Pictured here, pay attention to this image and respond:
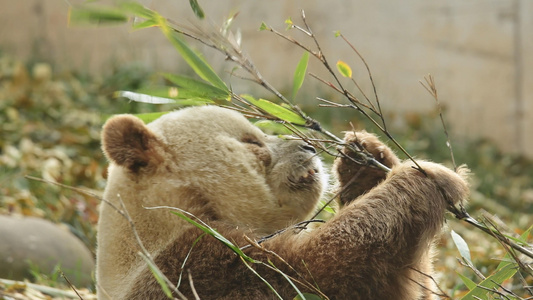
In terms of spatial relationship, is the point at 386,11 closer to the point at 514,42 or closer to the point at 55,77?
the point at 514,42

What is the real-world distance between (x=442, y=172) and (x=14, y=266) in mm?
3120

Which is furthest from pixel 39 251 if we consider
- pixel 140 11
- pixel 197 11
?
pixel 197 11

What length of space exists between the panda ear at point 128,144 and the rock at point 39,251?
1838 mm

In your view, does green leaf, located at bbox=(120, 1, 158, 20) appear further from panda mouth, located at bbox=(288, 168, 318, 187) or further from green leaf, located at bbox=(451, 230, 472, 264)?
green leaf, located at bbox=(451, 230, 472, 264)

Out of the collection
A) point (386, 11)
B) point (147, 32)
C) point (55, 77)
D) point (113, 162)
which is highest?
point (113, 162)

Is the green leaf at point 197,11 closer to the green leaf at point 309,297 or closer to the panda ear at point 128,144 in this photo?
the panda ear at point 128,144

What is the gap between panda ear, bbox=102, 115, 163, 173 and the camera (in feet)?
10.00

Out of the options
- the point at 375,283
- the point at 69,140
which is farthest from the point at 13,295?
the point at 69,140

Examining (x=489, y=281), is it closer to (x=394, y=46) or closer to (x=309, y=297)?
(x=309, y=297)

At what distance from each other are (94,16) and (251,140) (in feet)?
3.44

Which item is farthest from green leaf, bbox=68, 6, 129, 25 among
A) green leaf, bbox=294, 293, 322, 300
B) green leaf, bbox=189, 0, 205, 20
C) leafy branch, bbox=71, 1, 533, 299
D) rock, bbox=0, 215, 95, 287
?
rock, bbox=0, 215, 95, 287

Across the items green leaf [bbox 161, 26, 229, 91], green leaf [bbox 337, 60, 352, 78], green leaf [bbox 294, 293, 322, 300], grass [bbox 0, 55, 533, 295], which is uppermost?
green leaf [bbox 337, 60, 352, 78]

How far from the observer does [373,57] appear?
377 inches

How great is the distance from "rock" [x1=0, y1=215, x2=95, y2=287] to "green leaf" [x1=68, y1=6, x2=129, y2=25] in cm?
244
